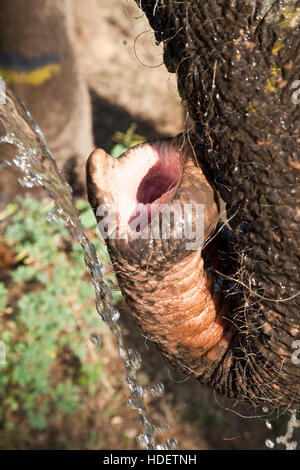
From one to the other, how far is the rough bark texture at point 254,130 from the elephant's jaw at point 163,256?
0.40 ft

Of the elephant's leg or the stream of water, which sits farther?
the elephant's leg

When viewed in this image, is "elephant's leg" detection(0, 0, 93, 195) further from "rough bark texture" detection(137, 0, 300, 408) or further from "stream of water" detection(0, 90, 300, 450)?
"rough bark texture" detection(137, 0, 300, 408)

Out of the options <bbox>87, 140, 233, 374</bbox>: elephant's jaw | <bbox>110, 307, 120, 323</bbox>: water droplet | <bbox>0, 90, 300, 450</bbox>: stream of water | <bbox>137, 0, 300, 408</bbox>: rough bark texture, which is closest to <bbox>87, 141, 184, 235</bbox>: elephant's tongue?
<bbox>87, 140, 233, 374</bbox>: elephant's jaw

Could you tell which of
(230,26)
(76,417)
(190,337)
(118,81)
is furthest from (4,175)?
(230,26)

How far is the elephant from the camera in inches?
49.5

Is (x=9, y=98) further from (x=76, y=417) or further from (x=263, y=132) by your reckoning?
(x=76, y=417)

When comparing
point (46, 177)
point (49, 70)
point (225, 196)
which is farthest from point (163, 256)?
point (49, 70)

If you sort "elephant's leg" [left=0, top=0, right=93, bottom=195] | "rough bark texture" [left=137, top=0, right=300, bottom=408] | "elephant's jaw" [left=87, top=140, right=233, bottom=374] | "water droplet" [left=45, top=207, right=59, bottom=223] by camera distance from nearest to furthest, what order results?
1. "rough bark texture" [left=137, top=0, right=300, bottom=408]
2. "elephant's jaw" [left=87, top=140, right=233, bottom=374]
3. "water droplet" [left=45, top=207, right=59, bottom=223]
4. "elephant's leg" [left=0, top=0, right=93, bottom=195]

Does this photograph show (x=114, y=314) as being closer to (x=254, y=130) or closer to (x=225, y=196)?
(x=225, y=196)

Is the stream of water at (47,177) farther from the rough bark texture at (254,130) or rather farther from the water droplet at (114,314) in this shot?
the rough bark texture at (254,130)

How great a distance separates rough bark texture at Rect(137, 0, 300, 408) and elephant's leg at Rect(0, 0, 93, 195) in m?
2.62

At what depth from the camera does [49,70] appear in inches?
159

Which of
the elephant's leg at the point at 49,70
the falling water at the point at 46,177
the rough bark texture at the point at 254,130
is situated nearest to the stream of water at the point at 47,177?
the falling water at the point at 46,177
